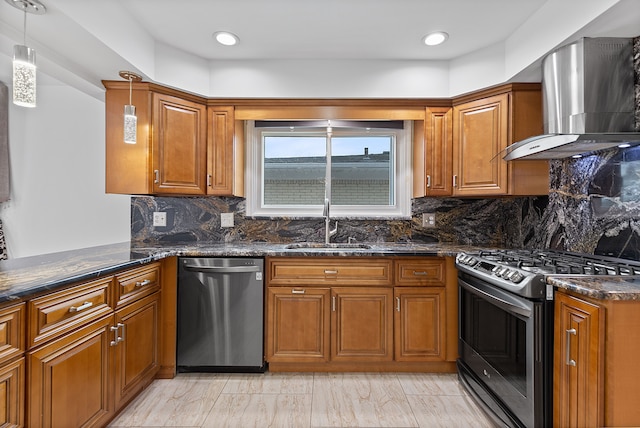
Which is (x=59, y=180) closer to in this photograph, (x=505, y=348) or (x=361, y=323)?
(x=361, y=323)

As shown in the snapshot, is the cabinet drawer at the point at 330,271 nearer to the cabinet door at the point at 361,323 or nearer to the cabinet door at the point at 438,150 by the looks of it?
the cabinet door at the point at 361,323

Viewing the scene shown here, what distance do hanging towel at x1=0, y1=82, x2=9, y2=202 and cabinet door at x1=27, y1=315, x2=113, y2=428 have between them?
183 cm

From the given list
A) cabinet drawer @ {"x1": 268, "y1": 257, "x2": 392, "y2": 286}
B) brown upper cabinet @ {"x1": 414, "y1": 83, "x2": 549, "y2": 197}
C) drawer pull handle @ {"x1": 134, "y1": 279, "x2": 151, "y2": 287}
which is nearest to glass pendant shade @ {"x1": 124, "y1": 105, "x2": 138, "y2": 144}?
drawer pull handle @ {"x1": 134, "y1": 279, "x2": 151, "y2": 287}

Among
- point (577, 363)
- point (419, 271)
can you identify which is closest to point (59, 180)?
point (419, 271)

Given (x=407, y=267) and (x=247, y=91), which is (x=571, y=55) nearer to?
(x=407, y=267)

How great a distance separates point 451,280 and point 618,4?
1.71m

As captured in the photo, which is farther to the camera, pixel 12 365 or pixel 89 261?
pixel 89 261

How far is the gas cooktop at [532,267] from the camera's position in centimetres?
Result: 150

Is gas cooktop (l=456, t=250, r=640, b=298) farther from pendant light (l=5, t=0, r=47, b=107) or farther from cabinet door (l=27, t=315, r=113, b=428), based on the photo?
pendant light (l=5, t=0, r=47, b=107)

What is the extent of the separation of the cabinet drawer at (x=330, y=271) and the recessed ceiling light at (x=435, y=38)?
157cm

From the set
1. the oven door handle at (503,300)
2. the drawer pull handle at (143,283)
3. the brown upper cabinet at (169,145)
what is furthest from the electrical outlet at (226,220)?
the oven door handle at (503,300)

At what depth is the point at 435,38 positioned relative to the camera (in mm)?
2213

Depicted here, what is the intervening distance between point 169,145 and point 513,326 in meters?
2.50

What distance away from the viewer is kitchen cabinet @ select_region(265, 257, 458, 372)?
2316 mm
